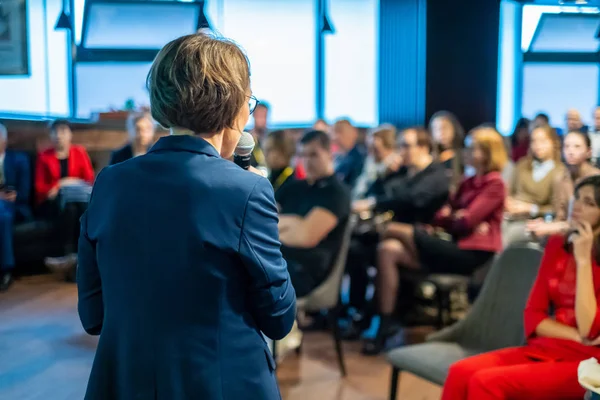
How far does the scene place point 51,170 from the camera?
6.38 meters

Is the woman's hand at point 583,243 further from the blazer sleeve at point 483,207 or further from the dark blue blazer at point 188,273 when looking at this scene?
the blazer sleeve at point 483,207

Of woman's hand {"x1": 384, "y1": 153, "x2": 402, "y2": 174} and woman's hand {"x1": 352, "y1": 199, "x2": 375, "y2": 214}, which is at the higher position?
woman's hand {"x1": 384, "y1": 153, "x2": 402, "y2": 174}

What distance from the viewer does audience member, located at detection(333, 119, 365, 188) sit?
19.7 feet

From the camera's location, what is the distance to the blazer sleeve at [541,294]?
2.54m

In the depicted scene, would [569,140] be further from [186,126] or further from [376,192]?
[186,126]

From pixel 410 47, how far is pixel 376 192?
426 cm

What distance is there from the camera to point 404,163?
4922 millimetres

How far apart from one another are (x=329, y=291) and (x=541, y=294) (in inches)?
Answer: 51.3

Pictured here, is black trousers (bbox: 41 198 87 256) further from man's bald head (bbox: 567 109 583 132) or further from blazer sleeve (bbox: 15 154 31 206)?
man's bald head (bbox: 567 109 583 132)

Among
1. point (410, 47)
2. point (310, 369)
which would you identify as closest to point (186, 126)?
point (310, 369)

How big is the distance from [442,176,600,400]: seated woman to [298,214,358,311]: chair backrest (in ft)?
3.78

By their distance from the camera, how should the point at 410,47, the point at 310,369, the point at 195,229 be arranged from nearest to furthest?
the point at 195,229
the point at 310,369
the point at 410,47

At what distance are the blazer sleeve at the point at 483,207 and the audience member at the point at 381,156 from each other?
1.04m

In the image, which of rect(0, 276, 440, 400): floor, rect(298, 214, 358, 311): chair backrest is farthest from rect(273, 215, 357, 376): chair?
rect(0, 276, 440, 400): floor
